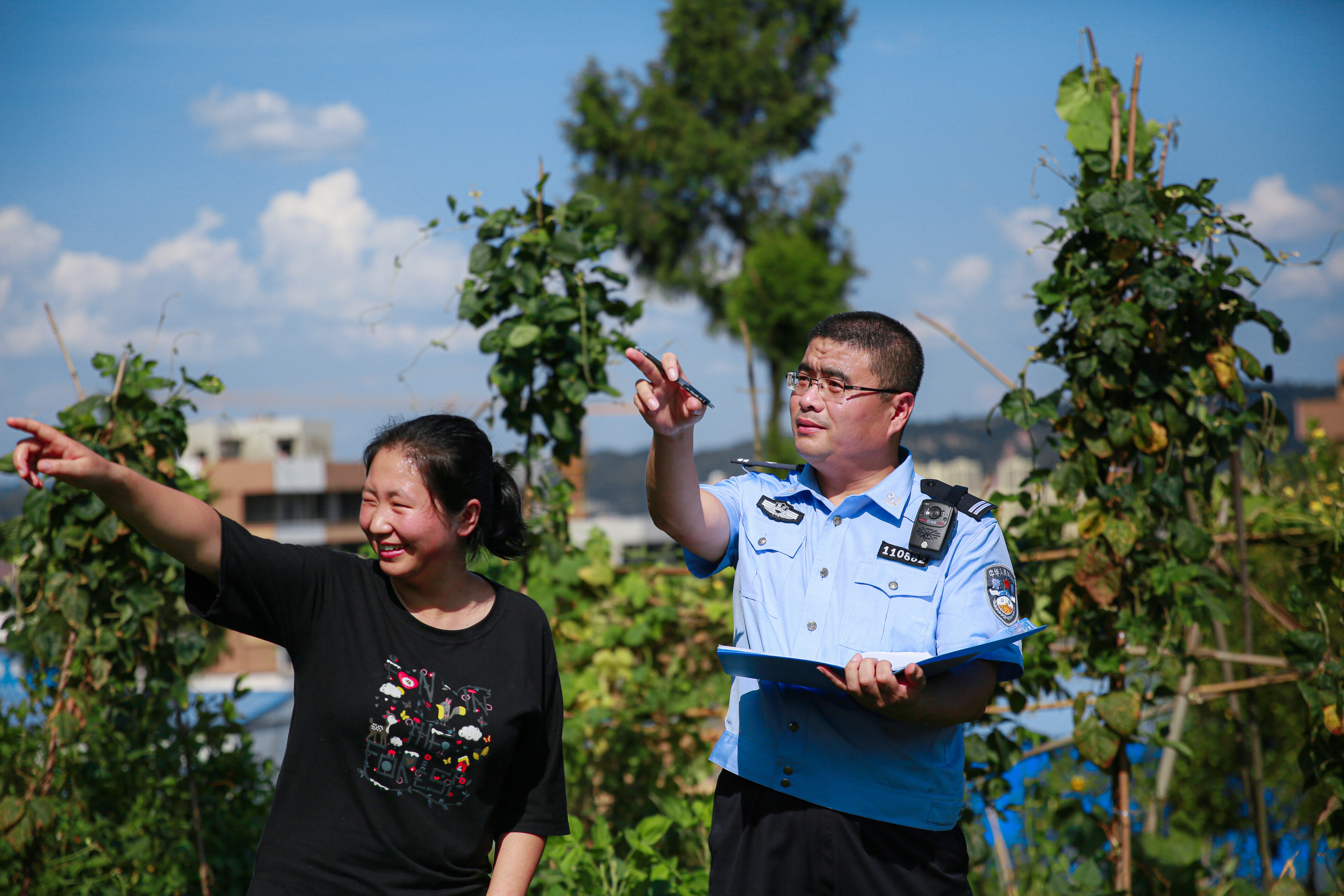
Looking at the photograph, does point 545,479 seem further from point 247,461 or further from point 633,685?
point 247,461

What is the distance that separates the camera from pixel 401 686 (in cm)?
170

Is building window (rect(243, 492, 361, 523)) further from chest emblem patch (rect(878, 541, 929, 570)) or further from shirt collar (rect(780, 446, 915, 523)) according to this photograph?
chest emblem patch (rect(878, 541, 929, 570))

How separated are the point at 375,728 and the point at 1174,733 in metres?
2.41

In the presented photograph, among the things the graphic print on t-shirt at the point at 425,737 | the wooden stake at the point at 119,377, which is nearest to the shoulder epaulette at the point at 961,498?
the graphic print on t-shirt at the point at 425,737

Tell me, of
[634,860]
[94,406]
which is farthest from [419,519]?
[94,406]

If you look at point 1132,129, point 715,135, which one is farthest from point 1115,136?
point 715,135

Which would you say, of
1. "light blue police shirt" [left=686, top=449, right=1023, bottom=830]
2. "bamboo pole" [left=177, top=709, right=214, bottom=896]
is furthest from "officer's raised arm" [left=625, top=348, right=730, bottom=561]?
"bamboo pole" [left=177, top=709, right=214, bottom=896]

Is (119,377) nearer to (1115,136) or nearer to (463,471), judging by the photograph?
(463,471)

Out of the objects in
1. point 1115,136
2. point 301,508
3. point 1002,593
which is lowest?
point 1002,593

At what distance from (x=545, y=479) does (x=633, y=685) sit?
79 cm

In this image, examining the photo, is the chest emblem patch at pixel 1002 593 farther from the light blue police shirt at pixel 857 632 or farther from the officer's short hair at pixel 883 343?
the officer's short hair at pixel 883 343

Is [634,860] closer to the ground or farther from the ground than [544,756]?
closer to the ground

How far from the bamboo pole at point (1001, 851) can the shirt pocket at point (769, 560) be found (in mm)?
1429

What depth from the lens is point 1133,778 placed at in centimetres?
342
